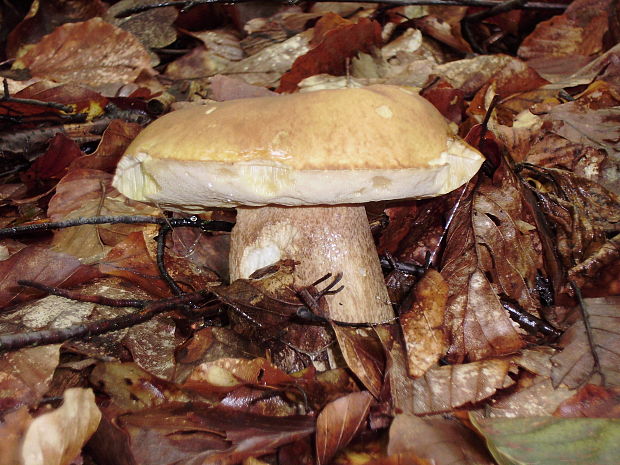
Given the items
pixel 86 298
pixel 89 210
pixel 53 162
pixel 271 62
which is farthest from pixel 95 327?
pixel 271 62

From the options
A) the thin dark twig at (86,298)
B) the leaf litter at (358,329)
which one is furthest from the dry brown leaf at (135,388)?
the thin dark twig at (86,298)

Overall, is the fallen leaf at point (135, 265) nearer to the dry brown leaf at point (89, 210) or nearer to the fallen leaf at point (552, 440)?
the dry brown leaf at point (89, 210)

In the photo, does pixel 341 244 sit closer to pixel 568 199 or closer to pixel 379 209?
pixel 379 209

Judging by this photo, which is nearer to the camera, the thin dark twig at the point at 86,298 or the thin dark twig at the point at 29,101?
the thin dark twig at the point at 86,298

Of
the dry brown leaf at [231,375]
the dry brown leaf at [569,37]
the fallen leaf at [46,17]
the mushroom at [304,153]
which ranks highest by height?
the mushroom at [304,153]

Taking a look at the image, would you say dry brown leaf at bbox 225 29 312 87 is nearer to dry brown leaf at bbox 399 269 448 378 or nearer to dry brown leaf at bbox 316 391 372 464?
dry brown leaf at bbox 399 269 448 378

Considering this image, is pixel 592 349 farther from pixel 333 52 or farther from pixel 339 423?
pixel 333 52
